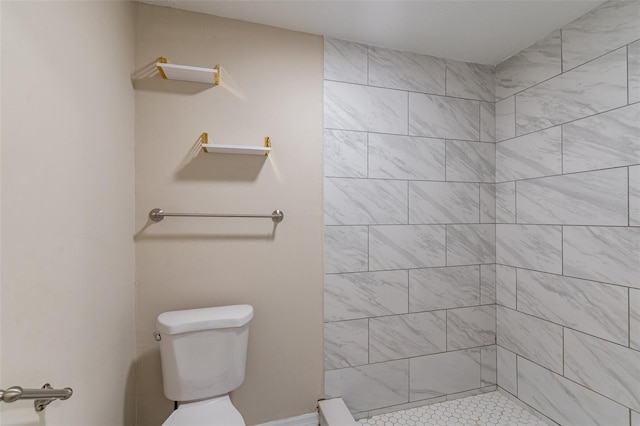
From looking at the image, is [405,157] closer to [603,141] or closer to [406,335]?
[603,141]

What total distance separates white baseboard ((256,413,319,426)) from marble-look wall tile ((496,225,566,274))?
5.14 ft

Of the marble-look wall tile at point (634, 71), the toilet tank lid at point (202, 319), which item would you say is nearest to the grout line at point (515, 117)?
the marble-look wall tile at point (634, 71)

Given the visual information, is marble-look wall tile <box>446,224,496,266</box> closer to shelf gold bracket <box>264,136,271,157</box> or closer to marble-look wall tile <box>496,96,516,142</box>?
marble-look wall tile <box>496,96,516,142</box>

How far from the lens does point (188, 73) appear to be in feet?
4.95

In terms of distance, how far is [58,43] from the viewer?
887 mm

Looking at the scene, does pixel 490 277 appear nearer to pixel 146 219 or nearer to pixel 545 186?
pixel 545 186

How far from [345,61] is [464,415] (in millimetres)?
2251

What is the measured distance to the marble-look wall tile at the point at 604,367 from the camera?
4.59ft

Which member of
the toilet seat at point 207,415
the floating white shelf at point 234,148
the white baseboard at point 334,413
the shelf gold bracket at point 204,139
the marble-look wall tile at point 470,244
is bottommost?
the white baseboard at point 334,413

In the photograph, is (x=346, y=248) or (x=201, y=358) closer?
(x=201, y=358)

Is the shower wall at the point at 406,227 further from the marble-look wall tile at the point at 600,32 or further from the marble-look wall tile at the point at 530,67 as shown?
the marble-look wall tile at the point at 600,32

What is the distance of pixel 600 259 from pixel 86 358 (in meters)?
2.26

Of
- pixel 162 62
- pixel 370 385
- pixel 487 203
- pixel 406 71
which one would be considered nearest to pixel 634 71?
pixel 487 203

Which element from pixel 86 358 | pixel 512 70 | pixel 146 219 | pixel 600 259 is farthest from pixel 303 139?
pixel 600 259
